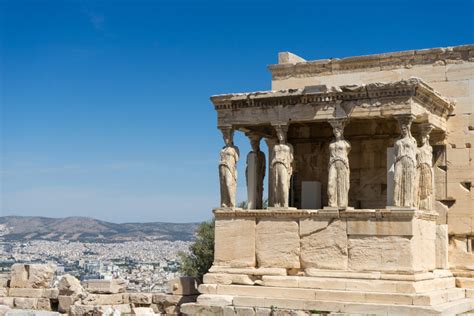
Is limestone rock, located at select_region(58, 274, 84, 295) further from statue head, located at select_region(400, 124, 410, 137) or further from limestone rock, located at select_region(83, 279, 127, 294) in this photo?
statue head, located at select_region(400, 124, 410, 137)

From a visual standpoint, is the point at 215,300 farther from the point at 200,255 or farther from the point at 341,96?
the point at 200,255

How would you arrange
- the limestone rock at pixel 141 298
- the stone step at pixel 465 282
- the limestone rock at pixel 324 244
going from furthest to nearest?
the limestone rock at pixel 141 298 → the stone step at pixel 465 282 → the limestone rock at pixel 324 244

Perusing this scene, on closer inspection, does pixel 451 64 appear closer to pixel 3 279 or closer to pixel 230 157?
pixel 230 157

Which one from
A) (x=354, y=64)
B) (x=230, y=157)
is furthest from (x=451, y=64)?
(x=230, y=157)

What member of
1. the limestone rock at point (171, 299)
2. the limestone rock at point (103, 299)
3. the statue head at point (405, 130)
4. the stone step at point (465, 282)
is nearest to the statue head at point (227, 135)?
the limestone rock at point (171, 299)

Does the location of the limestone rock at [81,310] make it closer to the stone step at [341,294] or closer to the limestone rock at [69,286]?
the limestone rock at [69,286]

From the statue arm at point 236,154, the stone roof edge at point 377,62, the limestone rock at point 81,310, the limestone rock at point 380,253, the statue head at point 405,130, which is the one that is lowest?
the limestone rock at point 81,310

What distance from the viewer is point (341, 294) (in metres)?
15.5

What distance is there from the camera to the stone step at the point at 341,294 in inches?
587

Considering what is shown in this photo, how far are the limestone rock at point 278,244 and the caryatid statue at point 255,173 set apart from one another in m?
1.34

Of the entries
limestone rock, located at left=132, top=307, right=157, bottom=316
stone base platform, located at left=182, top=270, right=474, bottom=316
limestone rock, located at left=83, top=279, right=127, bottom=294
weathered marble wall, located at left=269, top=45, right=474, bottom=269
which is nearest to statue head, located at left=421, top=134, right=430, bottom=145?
weathered marble wall, located at left=269, top=45, right=474, bottom=269

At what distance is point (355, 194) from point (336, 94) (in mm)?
2709

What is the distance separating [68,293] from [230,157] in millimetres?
5112

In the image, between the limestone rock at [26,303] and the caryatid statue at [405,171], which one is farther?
the limestone rock at [26,303]
